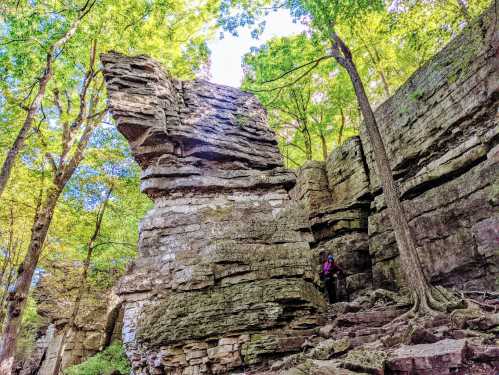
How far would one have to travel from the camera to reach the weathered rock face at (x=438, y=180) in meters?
7.96

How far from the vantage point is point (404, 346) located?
427 cm

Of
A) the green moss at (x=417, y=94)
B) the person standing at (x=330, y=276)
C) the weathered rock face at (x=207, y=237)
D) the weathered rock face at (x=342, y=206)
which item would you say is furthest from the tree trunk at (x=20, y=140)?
the green moss at (x=417, y=94)

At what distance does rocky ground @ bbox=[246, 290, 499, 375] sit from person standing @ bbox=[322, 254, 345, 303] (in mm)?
3288

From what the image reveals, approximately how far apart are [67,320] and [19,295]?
10.2m

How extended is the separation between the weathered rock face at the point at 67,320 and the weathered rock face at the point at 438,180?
12.2 m

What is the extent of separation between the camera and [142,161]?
28.4ft

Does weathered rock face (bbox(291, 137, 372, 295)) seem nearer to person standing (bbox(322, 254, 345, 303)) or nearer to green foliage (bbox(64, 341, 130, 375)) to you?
person standing (bbox(322, 254, 345, 303))

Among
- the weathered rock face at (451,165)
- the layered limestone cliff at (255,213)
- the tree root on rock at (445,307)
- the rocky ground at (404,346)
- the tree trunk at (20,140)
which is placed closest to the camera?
the rocky ground at (404,346)

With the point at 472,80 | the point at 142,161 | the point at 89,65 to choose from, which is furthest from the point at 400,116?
the point at 89,65

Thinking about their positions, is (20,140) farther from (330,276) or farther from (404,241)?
(330,276)

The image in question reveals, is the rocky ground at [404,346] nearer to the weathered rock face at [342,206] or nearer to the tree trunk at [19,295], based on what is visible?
the weathered rock face at [342,206]

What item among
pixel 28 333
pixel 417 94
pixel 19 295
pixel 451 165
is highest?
pixel 417 94

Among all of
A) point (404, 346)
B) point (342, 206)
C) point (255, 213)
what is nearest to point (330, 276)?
point (342, 206)

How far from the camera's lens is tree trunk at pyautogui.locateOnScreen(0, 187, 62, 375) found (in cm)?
758
